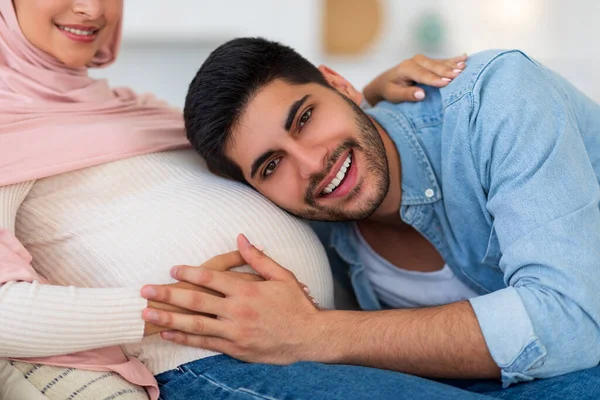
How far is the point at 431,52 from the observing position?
13.6 feet

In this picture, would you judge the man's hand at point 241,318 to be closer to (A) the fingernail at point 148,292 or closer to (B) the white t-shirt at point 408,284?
(A) the fingernail at point 148,292

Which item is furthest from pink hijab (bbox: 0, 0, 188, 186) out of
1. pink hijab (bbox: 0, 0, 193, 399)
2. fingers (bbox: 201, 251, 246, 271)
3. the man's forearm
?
the man's forearm

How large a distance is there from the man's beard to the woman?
52 millimetres

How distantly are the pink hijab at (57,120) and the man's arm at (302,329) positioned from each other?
339 mm

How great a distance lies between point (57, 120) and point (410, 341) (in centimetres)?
78

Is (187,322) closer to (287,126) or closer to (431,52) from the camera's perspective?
(287,126)

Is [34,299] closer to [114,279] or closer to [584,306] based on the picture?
[114,279]

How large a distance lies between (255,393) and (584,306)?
1.68 feet

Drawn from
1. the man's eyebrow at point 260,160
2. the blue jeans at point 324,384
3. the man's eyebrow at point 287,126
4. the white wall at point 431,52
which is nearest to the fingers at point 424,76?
the man's eyebrow at point 287,126

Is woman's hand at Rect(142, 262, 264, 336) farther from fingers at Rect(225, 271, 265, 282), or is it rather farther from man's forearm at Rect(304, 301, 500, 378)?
man's forearm at Rect(304, 301, 500, 378)

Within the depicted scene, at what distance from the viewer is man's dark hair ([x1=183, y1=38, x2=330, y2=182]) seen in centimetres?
134

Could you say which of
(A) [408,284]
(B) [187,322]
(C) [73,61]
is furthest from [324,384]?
(C) [73,61]

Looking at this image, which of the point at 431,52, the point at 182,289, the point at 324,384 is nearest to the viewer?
the point at 324,384


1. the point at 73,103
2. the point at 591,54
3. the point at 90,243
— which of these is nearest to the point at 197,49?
the point at 591,54
